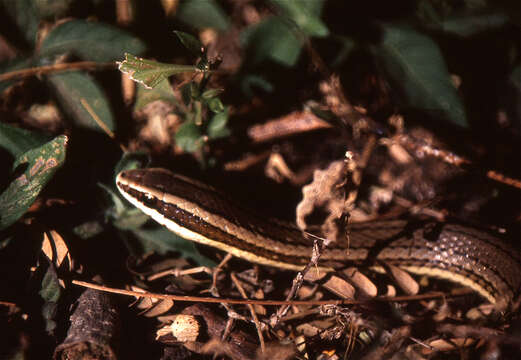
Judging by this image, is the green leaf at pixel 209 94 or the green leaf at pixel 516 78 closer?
the green leaf at pixel 209 94

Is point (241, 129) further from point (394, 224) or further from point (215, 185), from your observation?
point (394, 224)

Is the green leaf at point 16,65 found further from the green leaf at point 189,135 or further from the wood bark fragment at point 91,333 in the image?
the wood bark fragment at point 91,333

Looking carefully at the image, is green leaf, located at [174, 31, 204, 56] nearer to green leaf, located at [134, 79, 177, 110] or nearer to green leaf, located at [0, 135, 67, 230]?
green leaf, located at [134, 79, 177, 110]

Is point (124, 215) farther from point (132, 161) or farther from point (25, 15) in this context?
point (25, 15)

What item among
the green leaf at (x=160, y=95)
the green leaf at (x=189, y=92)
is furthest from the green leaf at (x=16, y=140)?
the green leaf at (x=189, y=92)

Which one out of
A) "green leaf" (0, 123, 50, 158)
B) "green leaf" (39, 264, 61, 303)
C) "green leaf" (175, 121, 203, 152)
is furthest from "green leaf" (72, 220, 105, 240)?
"green leaf" (175, 121, 203, 152)

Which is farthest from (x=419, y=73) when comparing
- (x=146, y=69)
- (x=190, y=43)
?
(x=146, y=69)
